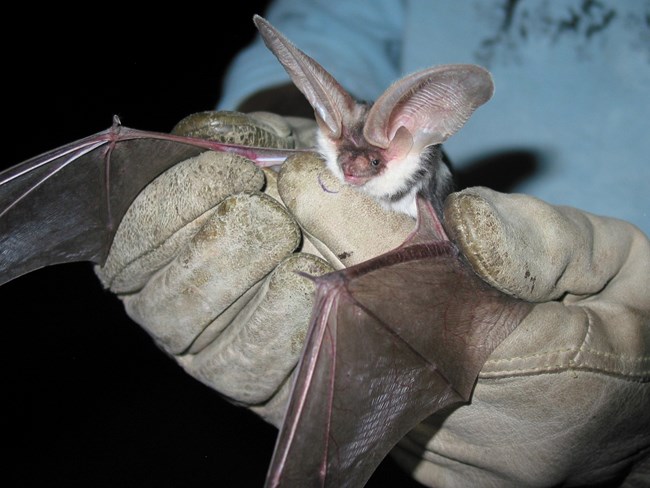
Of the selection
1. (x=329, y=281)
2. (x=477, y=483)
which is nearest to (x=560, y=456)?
(x=477, y=483)

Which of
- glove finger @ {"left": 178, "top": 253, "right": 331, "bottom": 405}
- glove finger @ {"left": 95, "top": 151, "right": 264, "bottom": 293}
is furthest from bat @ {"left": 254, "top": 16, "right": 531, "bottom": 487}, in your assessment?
glove finger @ {"left": 95, "top": 151, "right": 264, "bottom": 293}

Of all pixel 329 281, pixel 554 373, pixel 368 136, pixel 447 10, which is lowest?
pixel 554 373

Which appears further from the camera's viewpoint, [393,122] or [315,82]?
[393,122]

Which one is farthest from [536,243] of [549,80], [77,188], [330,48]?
[330,48]

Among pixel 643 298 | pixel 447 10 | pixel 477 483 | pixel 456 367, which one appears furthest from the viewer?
pixel 447 10

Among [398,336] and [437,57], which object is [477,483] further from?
[437,57]

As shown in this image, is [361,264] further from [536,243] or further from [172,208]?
[172,208]

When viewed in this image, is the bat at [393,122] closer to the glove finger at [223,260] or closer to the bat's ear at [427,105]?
the bat's ear at [427,105]
